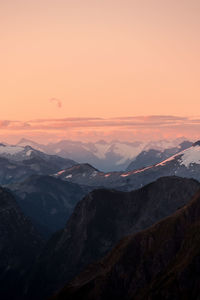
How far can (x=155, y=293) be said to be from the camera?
644 ft

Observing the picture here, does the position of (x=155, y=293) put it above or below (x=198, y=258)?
below

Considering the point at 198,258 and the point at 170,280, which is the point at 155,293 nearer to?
the point at 170,280

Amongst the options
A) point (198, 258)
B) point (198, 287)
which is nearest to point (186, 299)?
point (198, 287)

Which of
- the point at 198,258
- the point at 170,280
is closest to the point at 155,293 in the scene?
the point at 170,280

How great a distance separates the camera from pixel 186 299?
187750 mm

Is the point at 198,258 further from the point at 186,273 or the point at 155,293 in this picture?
the point at 155,293

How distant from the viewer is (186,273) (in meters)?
196

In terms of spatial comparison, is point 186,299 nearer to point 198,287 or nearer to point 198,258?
point 198,287

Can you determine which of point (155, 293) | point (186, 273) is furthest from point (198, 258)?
point (155, 293)

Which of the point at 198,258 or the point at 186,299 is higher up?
the point at 198,258

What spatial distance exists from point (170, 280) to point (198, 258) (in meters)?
14.6

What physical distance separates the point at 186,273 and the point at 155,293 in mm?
14813

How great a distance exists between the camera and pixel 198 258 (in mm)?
199500
